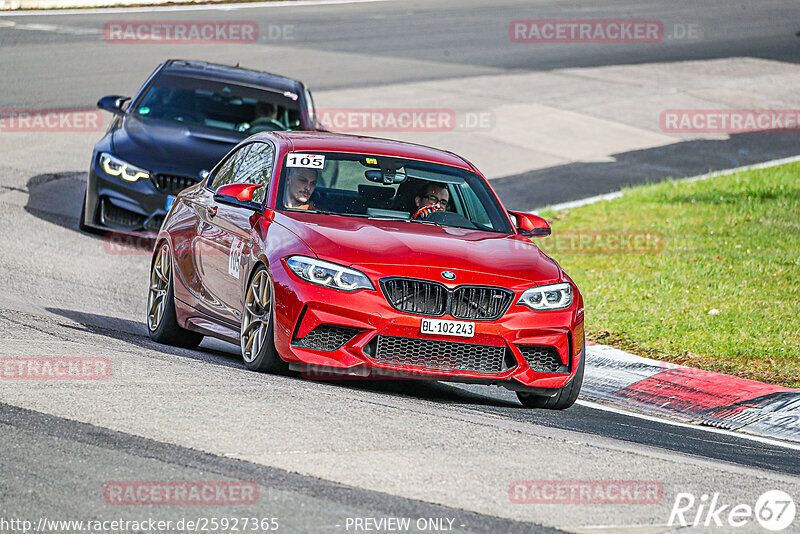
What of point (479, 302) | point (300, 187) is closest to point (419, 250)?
point (479, 302)

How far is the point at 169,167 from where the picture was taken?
1338 cm

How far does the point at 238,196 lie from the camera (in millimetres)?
8844

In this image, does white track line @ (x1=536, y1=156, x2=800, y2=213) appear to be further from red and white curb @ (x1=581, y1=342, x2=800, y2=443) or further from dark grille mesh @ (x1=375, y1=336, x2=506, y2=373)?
dark grille mesh @ (x1=375, y1=336, x2=506, y2=373)

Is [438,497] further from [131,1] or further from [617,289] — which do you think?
[131,1]

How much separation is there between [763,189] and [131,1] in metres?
20.9

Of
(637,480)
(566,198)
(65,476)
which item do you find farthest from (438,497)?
(566,198)
